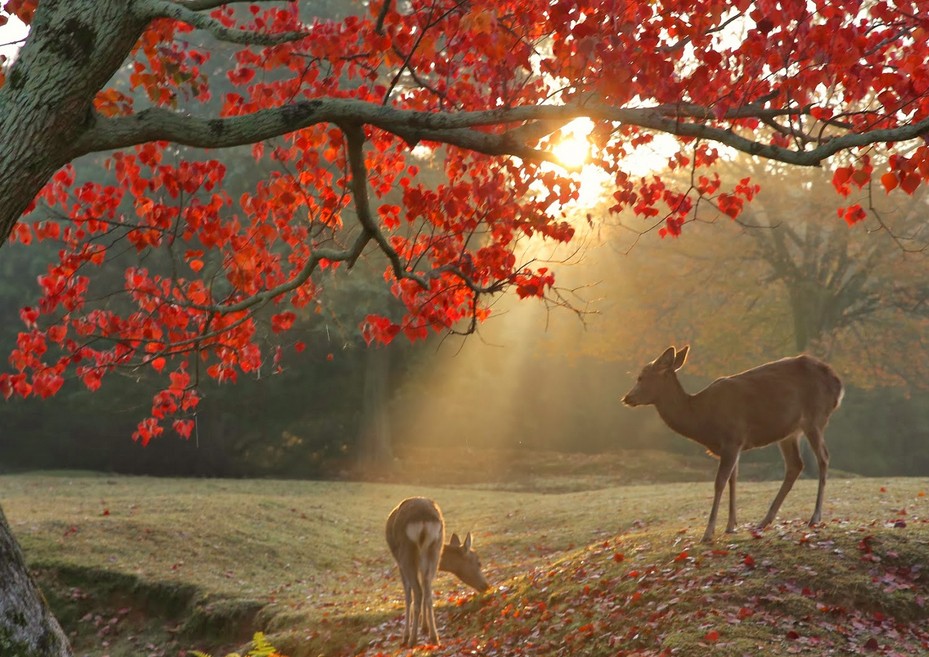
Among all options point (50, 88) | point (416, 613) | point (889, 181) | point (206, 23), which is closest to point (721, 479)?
point (416, 613)

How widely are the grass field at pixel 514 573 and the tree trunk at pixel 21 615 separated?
14.4ft

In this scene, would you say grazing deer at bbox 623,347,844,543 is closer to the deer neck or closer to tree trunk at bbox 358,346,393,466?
the deer neck

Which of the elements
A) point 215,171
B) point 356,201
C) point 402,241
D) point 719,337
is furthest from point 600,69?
point 719,337

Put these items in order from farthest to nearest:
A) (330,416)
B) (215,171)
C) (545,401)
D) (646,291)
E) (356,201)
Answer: (545,401)
(330,416)
(646,291)
(215,171)
(356,201)

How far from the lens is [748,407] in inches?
467

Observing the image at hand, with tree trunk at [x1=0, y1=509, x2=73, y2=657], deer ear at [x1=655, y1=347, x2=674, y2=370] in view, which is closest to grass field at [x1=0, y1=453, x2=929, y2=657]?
deer ear at [x1=655, y1=347, x2=674, y2=370]

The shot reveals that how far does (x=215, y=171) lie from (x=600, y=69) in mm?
4625

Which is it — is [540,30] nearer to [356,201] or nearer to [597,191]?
[356,201]

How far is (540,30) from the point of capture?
12.0 m

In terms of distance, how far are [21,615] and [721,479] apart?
7451mm

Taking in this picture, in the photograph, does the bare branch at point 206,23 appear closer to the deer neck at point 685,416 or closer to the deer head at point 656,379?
the deer head at point 656,379

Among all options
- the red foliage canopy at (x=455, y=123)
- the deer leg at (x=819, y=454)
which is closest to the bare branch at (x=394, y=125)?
the red foliage canopy at (x=455, y=123)

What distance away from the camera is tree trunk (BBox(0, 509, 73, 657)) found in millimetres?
6684

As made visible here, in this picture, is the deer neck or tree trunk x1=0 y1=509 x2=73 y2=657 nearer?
tree trunk x1=0 y1=509 x2=73 y2=657
